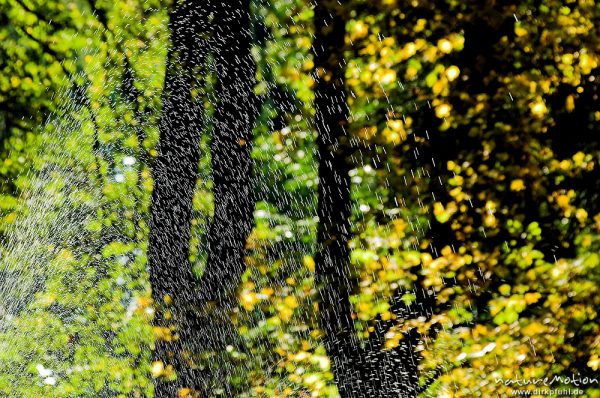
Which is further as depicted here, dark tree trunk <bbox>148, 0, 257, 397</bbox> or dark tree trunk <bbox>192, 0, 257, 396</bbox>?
dark tree trunk <bbox>148, 0, 257, 397</bbox>

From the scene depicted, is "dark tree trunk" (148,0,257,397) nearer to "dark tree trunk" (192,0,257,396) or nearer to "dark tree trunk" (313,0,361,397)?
"dark tree trunk" (192,0,257,396)

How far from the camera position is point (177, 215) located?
6.54 m

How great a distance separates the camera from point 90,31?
706 centimetres

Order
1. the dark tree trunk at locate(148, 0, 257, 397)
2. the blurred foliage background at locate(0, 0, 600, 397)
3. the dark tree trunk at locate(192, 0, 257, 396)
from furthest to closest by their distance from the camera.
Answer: the blurred foliage background at locate(0, 0, 600, 397) < the dark tree trunk at locate(148, 0, 257, 397) < the dark tree trunk at locate(192, 0, 257, 396)

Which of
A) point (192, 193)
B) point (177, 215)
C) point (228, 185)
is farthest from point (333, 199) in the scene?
point (177, 215)

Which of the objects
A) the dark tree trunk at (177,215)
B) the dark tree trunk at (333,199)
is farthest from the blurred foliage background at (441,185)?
the dark tree trunk at (177,215)

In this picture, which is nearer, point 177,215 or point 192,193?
point 192,193

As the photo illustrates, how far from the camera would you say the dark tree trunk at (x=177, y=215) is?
573 cm

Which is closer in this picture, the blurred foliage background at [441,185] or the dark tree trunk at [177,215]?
the blurred foliage background at [441,185]

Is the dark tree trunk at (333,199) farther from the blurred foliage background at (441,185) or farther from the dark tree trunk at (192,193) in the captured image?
the dark tree trunk at (192,193)

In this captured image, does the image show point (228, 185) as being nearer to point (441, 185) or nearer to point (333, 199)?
point (333, 199)

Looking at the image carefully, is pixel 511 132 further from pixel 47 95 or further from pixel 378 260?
pixel 47 95

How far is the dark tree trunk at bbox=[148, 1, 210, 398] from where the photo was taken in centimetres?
573

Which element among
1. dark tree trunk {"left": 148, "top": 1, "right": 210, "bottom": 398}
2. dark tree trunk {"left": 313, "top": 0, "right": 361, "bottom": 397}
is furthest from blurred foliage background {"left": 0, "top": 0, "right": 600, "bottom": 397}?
dark tree trunk {"left": 148, "top": 1, "right": 210, "bottom": 398}
